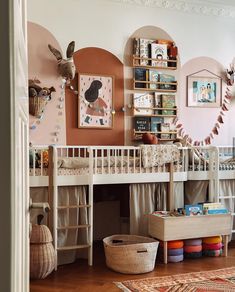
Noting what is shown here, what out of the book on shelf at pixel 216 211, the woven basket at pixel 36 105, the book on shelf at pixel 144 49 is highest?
the book on shelf at pixel 144 49

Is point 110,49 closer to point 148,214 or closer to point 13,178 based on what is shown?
point 148,214

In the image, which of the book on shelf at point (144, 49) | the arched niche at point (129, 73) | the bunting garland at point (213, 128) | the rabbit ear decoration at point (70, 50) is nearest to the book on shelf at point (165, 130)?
the bunting garland at point (213, 128)

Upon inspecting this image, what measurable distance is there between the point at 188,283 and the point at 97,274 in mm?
826

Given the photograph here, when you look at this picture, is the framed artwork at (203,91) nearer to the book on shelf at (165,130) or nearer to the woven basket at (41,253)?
the book on shelf at (165,130)

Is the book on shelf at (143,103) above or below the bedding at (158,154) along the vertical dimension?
above

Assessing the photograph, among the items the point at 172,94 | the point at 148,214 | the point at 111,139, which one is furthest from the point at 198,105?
the point at 148,214

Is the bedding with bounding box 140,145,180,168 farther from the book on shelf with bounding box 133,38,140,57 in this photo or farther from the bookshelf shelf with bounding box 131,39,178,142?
the book on shelf with bounding box 133,38,140,57

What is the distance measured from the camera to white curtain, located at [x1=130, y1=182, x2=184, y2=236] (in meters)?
4.09

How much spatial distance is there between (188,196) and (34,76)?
225cm

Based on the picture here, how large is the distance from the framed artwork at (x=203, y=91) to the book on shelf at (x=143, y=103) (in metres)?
0.55

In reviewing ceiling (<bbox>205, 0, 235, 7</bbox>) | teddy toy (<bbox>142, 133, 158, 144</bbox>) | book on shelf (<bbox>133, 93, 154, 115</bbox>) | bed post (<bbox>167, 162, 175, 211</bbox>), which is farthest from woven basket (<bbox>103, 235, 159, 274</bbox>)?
ceiling (<bbox>205, 0, 235, 7</bbox>)

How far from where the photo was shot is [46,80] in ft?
14.5

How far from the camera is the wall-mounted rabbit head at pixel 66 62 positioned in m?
4.32

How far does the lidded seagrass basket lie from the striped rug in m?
0.62
